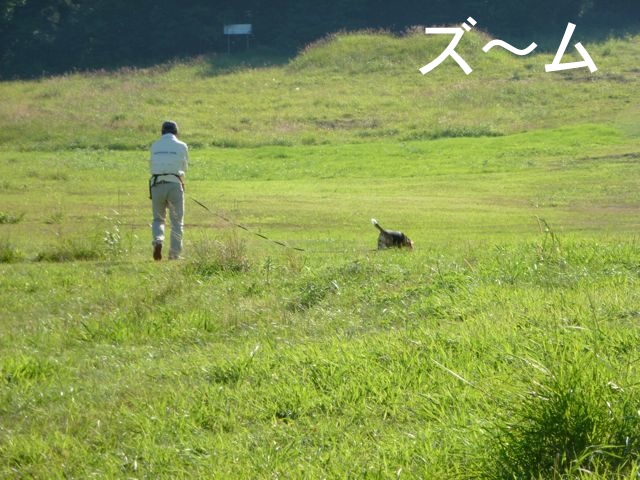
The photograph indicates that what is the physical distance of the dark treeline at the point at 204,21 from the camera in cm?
5919

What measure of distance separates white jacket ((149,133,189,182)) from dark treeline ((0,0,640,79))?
44639 mm

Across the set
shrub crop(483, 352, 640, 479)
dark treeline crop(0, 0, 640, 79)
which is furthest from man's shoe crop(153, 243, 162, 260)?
dark treeline crop(0, 0, 640, 79)

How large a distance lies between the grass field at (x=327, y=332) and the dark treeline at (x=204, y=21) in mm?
33693

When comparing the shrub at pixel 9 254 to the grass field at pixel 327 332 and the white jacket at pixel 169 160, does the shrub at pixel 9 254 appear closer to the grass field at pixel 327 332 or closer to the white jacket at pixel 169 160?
the grass field at pixel 327 332

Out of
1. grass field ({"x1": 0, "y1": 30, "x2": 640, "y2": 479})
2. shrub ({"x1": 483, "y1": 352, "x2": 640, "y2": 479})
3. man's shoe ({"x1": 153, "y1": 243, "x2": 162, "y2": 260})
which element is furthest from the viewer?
man's shoe ({"x1": 153, "y1": 243, "x2": 162, "y2": 260})

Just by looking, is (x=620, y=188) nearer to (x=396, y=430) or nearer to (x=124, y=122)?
(x=396, y=430)

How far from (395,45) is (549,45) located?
8.04m

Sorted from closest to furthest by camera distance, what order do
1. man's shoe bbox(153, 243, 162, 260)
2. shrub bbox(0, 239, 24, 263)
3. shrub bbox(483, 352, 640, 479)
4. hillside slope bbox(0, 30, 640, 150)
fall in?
shrub bbox(483, 352, 640, 479)
man's shoe bbox(153, 243, 162, 260)
shrub bbox(0, 239, 24, 263)
hillside slope bbox(0, 30, 640, 150)

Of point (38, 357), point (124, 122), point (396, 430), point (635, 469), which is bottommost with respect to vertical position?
point (124, 122)

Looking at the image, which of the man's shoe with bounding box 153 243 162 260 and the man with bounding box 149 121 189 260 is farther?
the man with bounding box 149 121 189 260

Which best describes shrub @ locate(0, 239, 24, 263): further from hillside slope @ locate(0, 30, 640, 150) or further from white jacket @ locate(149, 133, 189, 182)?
hillside slope @ locate(0, 30, 640, 150)

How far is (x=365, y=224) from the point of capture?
63.0 ft

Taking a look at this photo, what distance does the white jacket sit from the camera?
48.4 feet

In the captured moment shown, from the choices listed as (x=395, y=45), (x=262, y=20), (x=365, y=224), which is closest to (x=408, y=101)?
(x=395, y=45)
